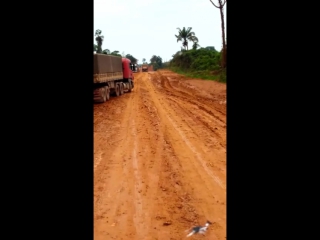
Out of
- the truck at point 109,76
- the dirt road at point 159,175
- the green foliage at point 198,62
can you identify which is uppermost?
the green foliage at point 198,62

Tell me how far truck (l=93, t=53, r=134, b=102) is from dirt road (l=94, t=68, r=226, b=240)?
308 centimetres

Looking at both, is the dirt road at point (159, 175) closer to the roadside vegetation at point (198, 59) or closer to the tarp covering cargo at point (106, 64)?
the tarp covering cargo at point (106, 64)

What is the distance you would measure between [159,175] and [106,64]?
1116cm

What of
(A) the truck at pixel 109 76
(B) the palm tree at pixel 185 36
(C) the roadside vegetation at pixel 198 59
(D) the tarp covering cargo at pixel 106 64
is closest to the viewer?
(D) the tarp covering cargo at pixel 106 64

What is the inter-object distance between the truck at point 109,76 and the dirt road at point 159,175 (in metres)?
3.08

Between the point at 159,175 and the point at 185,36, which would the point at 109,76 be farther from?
the point at 185,36

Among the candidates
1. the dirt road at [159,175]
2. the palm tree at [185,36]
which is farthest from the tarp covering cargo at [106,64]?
the palm tree at [185,36]

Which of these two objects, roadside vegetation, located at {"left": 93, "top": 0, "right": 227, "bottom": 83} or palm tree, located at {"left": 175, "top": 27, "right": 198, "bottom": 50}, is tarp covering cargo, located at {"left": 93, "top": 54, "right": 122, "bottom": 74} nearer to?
roadside vegetation, located at {"left": 93, "top": 0, "right": 227, "bottom": 83}

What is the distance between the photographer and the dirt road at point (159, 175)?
4.79 m

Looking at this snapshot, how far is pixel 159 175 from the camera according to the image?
22.2 ft

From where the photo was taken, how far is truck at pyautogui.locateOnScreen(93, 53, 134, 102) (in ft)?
50.5
